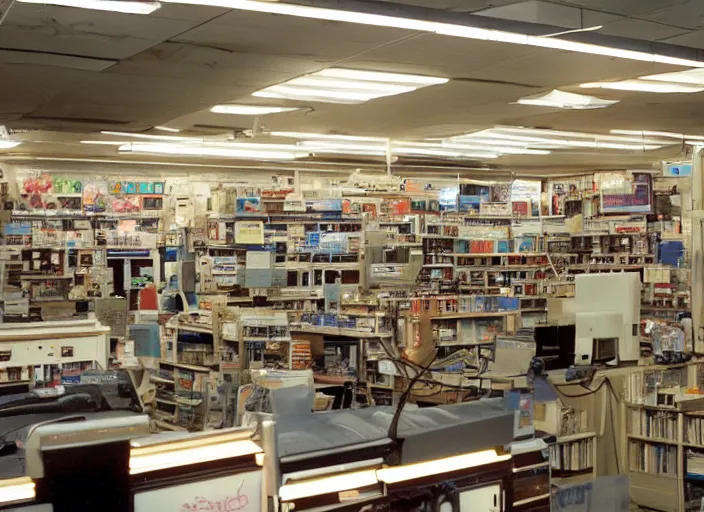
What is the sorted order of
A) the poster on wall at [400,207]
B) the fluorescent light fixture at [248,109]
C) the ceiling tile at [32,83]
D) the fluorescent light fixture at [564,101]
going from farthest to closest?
the poster on wall at [400,207]
the fluorescent light fixture at [248,109]
the fluorescent light fixture at [564,101]
the ceiling tile at [32,83]

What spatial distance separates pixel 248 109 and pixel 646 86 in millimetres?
3620

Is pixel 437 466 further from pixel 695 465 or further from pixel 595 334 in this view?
pixel 695 465

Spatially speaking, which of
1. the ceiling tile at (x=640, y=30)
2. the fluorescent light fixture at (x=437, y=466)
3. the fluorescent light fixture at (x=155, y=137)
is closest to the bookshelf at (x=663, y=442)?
the ceiling tile at (x=640, y=30)

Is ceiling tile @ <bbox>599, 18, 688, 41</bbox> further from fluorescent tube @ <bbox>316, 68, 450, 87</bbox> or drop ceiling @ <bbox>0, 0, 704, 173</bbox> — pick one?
fluorescent tube @ <bbox>316, 68, 450, 87</bbox>

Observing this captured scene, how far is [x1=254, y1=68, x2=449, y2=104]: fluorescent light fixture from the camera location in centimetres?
632

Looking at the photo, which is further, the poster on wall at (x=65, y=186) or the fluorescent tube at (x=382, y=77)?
the poster on wall at (x=65, y=186)

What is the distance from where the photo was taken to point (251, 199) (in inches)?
393

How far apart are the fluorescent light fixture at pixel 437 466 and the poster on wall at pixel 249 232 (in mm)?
7200

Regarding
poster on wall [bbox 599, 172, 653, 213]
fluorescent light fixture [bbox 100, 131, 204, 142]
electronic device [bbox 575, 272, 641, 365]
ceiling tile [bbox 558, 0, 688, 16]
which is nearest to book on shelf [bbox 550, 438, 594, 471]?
electronic device [bbox 575, 272, 641, 365]

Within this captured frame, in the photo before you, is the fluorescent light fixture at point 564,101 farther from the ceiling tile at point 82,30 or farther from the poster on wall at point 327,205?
the ceiling tile at point 82,30

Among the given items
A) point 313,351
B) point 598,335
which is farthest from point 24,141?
point 598,335

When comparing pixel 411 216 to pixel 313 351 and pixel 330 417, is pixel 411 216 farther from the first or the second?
pixel 330 417

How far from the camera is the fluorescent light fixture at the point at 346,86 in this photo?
632cm

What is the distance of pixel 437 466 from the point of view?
2875 mm
